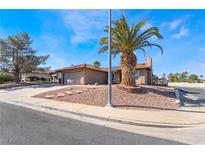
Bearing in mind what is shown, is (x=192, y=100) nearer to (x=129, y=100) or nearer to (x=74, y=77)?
(x=129, y=100)

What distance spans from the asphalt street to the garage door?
18072mm

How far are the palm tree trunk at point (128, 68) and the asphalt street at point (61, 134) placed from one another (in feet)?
27.5

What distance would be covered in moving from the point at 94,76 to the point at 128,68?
463 inches

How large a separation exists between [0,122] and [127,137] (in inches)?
190

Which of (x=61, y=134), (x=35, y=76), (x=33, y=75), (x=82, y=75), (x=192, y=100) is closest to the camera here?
(x=61, y=134)

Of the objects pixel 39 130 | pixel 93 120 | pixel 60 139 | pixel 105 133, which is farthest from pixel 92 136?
pixel 93 120

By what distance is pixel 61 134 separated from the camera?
6051mm

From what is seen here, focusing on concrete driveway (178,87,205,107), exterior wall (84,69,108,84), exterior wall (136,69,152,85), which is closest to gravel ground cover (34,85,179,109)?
concrete driveway (178,87,205,107)

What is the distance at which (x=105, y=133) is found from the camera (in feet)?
21.0

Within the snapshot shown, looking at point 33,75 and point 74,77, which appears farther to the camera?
point 33,75

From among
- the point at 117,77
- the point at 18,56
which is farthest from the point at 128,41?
the point at 18,56

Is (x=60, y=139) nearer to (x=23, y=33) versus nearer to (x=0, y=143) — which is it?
(x=0, y=143)

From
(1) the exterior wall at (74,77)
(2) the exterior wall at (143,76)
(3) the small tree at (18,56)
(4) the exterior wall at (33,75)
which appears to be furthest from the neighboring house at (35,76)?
(2) the exterior wall at (143,76)

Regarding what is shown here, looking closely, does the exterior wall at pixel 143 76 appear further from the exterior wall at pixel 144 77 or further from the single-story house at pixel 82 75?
the single-story house at pixel 82 75
